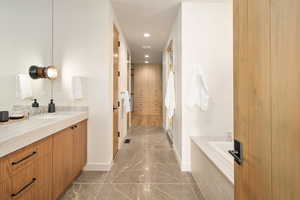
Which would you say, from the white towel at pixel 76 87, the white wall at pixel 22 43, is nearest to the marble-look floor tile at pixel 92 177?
the white towel at pixel 76 87

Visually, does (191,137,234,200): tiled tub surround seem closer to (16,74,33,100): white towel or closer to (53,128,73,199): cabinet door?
(53,128,73,199): cabinet door

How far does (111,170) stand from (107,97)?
1.08m

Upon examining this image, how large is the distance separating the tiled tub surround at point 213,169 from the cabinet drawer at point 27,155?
1.49 m

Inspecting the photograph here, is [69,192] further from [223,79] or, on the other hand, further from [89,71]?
[223,79]

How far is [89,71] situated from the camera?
99.7 inches

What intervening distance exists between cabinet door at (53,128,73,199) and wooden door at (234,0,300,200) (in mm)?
1594

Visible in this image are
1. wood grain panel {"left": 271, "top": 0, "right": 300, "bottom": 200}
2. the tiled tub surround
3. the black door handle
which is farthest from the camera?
the tiled tub surround

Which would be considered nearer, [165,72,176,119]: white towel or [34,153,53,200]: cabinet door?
[34,153,53,200]: cabinet door

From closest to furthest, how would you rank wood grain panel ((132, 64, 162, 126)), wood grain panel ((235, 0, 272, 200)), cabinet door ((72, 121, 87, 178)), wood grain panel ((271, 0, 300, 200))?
wood grain panel ((271, 0, 300, 200)), wood grain panel ((235, 0, 272, 200)), cabinet door ((72, 121, 87, 178)), wood grain panel ((132, 64, 162, 126))

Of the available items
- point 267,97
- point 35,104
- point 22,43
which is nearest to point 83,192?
point 35,104

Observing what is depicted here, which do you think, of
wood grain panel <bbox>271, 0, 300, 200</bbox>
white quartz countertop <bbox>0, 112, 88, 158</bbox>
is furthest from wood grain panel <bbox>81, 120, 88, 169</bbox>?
wood grain panel <bbox>271, 0, 300, 200</bbox>

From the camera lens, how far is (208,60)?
258 cm

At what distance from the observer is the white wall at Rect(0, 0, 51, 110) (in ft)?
6.04

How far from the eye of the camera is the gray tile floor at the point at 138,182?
192 cm
